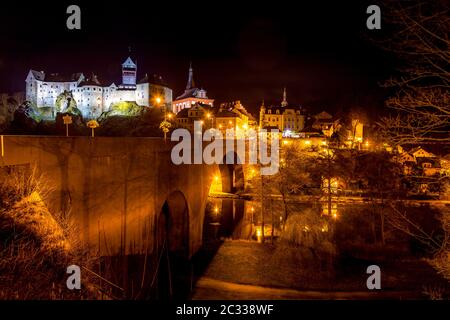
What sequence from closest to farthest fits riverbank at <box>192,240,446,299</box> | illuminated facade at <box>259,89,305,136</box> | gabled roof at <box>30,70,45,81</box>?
riverbank at <box>192,240,446,299</box>
gabled roof at <box>30,70,45,81</box>
illuminated facade at <box>259,89,305,136</box>

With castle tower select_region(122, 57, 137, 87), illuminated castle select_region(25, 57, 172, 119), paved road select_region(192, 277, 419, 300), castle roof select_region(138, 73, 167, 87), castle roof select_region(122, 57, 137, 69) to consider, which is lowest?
paved road select_region(192, 277, 419, 300)

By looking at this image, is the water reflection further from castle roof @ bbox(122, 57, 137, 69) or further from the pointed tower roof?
the pointed tower roof

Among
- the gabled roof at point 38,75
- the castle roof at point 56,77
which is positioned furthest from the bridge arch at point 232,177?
the gabled roof at point 38,75

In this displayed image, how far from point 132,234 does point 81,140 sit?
4.40m

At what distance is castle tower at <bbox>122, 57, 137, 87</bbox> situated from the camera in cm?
9706

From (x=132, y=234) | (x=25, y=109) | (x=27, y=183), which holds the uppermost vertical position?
(x=25, y=109)

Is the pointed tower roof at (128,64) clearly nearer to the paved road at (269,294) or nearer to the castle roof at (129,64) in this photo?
the castle roof at (129,64)

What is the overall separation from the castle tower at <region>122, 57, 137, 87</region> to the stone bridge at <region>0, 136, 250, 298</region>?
85.2 metres

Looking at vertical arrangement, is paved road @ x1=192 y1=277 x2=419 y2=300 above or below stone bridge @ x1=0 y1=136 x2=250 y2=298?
below

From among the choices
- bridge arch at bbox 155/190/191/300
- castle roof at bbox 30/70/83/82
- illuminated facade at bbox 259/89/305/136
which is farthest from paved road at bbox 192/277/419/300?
castle roof at bbox 30/70/83/82

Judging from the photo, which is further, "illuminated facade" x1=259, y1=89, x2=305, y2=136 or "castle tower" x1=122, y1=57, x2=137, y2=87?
"castle tower" x1=122, y1=57, x2=137, y2=87
